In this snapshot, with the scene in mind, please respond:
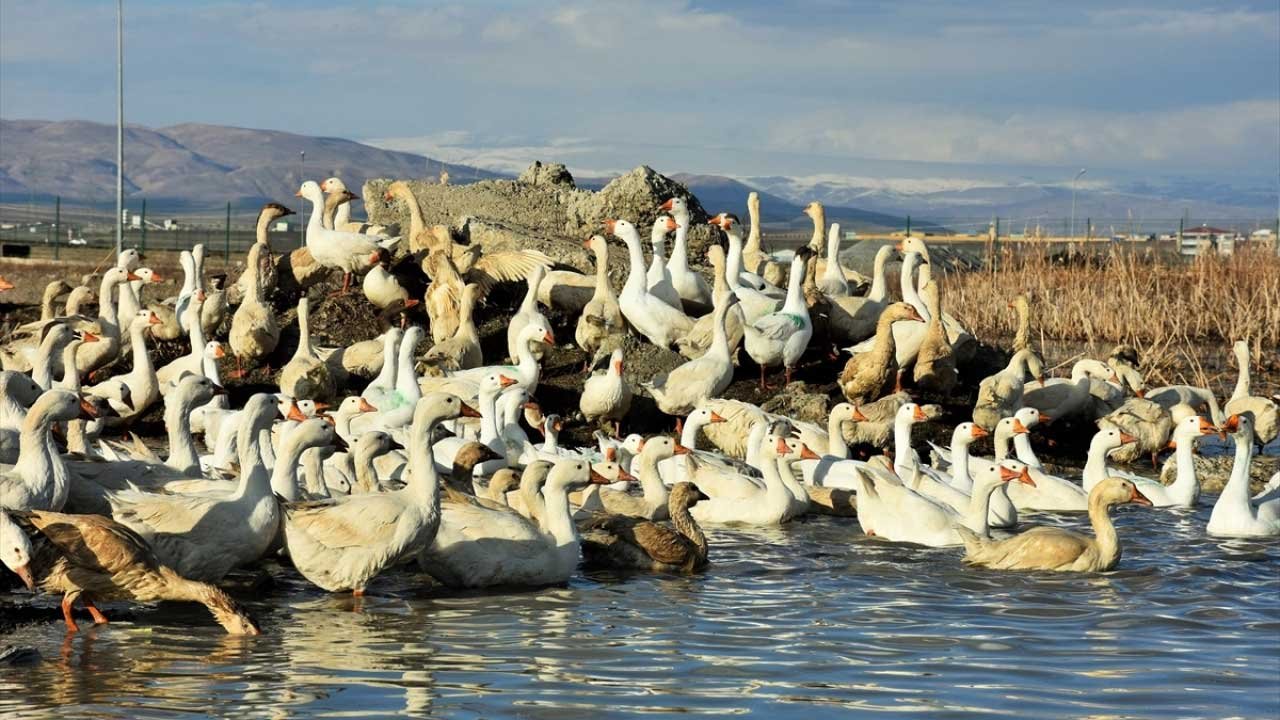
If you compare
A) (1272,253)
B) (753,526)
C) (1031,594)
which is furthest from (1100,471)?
(1272,253)

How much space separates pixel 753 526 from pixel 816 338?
228 inches

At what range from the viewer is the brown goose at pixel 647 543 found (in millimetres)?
11477

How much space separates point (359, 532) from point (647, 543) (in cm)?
207

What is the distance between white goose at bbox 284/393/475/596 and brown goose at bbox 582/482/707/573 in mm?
1636

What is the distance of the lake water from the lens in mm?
8047

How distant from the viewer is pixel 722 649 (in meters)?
9.23

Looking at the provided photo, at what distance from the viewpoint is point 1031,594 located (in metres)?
10.8

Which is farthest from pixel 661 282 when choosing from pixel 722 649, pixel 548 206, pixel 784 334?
pixel 722 649

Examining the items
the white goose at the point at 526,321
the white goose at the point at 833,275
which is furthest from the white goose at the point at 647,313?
the white goose at the point at 833,275

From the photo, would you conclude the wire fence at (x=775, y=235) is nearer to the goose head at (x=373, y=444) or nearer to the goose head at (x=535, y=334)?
the goose head at (x=535, y=334)

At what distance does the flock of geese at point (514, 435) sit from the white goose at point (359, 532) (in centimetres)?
2

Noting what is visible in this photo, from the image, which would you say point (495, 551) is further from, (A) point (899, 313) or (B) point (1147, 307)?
(B) point (1147, 307)

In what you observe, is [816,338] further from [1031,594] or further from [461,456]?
[1031,594]

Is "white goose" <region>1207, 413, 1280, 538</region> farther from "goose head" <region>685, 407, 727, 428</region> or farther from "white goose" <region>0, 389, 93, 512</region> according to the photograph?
"white goose" <region>0, 389, 93, 512</region>
